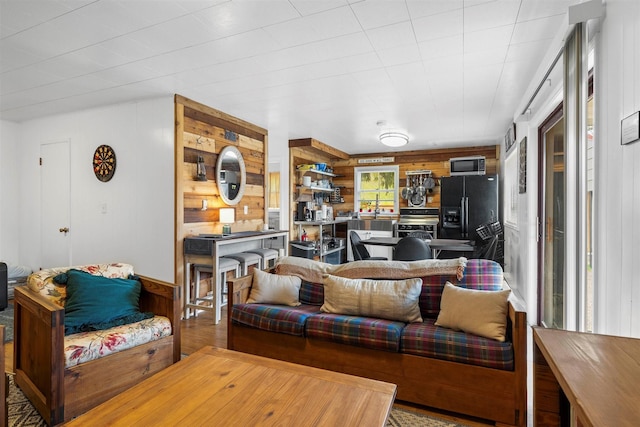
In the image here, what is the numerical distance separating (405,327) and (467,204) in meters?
4.84

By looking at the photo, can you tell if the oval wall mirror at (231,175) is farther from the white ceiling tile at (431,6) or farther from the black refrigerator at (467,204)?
the black refrigerator at (467,204)

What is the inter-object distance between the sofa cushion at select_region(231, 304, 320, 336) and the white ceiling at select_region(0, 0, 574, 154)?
1971 mm

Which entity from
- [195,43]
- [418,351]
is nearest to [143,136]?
[195,43]

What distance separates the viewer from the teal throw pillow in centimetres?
221

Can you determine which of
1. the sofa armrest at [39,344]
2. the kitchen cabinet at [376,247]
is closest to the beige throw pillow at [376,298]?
the sofa armrest at [39,344]

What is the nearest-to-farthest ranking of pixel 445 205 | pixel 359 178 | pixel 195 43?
pixel 195 43, pixel 445 205, pixel 359 178

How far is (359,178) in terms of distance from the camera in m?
7.96

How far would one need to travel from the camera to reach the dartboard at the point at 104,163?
4.15 m

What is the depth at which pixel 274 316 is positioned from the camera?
8.02 feet

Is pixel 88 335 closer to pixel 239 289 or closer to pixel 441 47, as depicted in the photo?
pixel 239 289

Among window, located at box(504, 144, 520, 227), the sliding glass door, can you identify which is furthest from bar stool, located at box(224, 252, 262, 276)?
window, located at box(504, 144, 520, 227)

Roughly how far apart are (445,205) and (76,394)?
612 centimetres

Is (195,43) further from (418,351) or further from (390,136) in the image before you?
(390,136)

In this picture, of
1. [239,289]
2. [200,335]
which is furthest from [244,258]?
[239,289]
